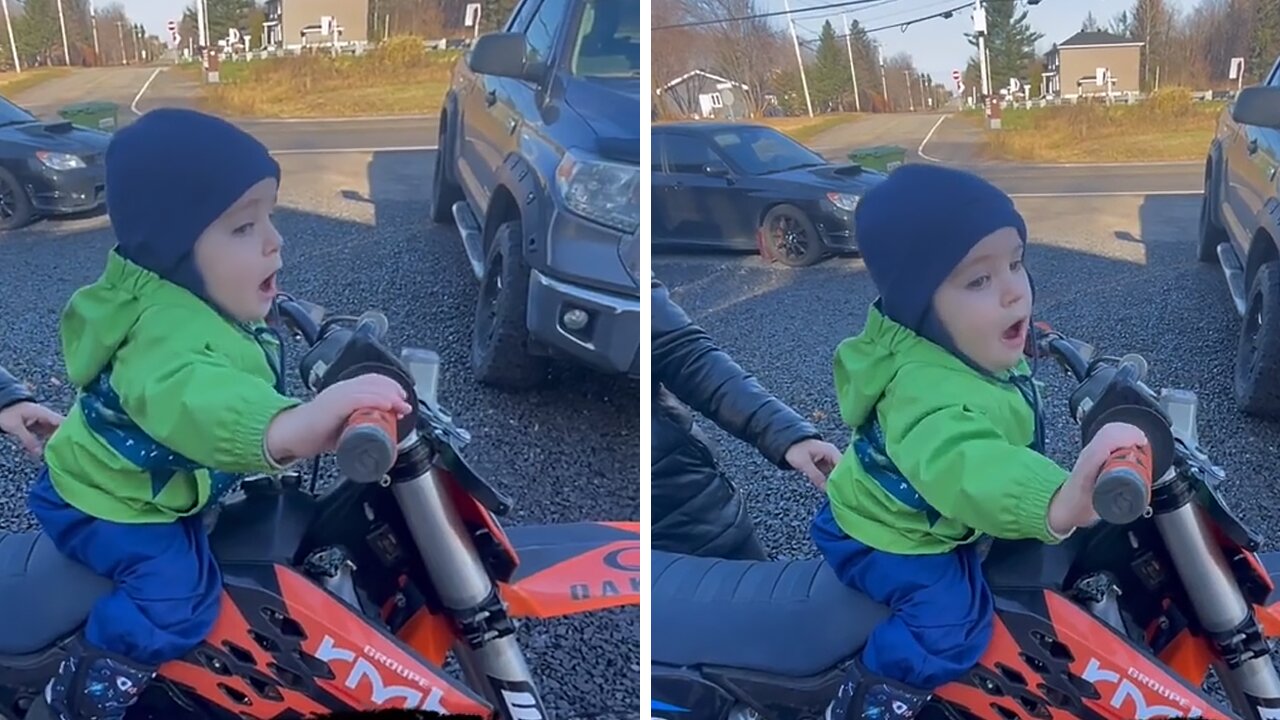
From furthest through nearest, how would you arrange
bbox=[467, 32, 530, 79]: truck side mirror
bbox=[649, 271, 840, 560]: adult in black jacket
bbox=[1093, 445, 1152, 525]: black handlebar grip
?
bbox=[649, 271, 840, 560]: adult in black jacket < bbox=[467, 32, 530, 79]: truck side mirror < bbox=[1093, 445, 1152, 525]: black handlebar grip

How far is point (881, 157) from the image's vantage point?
2.26 m

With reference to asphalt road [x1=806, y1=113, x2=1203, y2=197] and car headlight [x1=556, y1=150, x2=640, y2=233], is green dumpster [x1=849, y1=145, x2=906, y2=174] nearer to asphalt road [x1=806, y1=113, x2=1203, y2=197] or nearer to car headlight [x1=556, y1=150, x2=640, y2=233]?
asphalt road [x1=806, y1=113, x2=1203, y2=197]

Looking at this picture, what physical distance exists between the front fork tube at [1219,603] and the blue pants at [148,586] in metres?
1.65

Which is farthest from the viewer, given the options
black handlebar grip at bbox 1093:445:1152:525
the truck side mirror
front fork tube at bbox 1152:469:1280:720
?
the truck side mirror

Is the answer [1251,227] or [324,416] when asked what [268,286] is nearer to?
[324,416]

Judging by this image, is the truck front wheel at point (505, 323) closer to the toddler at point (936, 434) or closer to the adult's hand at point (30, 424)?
the toddler at point (936, 434)

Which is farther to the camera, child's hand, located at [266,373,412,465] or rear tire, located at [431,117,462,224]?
→ rear tire, located at [431,117,462,224]

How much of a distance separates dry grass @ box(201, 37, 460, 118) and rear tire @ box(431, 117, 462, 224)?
0.21ft

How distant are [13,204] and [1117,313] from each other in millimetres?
1992

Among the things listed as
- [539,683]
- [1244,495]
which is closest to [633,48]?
[539,683]

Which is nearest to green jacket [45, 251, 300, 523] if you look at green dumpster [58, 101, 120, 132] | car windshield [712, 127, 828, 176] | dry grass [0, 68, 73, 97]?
green dumpster [58, 101, 120, 132]

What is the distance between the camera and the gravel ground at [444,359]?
2.19 m

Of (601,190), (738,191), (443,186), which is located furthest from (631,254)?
(443,186)

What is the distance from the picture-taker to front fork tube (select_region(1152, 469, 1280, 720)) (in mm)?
2127
